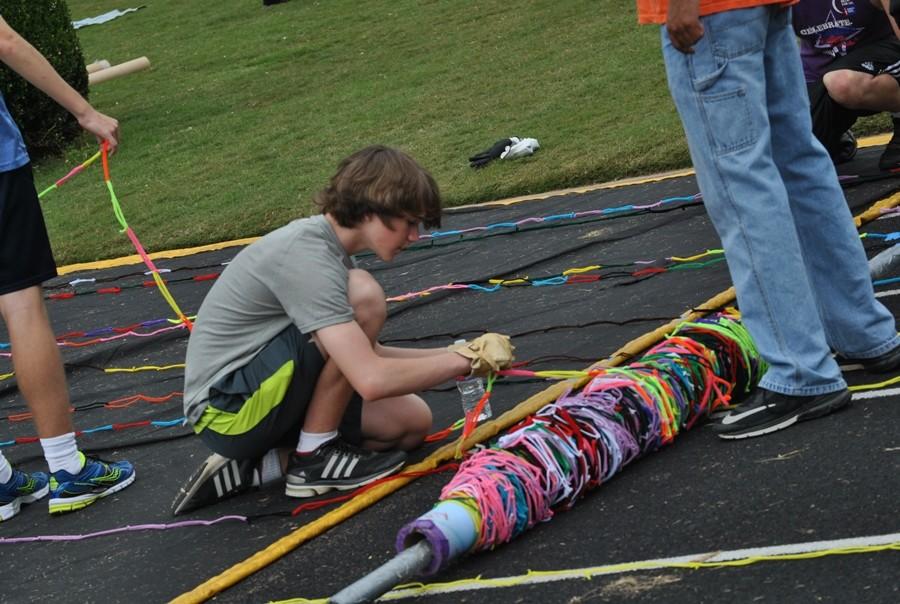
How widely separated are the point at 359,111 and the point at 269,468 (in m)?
7.88

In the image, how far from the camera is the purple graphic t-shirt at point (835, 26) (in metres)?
5.43

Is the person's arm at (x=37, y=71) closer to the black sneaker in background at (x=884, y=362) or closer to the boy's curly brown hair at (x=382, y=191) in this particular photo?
the boy's curly brown hair at (x=382, y=191)


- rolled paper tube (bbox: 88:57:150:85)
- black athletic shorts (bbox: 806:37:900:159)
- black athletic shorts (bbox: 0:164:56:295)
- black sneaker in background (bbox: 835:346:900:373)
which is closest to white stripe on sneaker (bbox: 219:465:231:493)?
black athletic shorts (bbox: 0:164:56:295)

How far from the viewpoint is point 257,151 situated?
10.7 metres

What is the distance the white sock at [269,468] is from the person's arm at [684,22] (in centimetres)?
159

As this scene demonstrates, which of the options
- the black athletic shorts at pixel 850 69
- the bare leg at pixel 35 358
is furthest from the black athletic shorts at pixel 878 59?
the bare leg at pixel 35 358

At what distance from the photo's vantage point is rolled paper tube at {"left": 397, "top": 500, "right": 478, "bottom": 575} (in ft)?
9.00

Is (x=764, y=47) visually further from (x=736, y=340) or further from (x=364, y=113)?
(x=364, y=113)

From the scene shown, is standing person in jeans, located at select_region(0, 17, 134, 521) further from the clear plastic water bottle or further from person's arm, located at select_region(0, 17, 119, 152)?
the clear plastic water bottle

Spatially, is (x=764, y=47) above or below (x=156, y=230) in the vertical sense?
above

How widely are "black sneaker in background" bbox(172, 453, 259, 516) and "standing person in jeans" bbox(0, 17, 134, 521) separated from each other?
0.39 metres

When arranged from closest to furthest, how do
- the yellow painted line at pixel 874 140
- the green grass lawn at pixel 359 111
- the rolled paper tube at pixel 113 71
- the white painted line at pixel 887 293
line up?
the white painted line at pixel 887 293
the yellow painted line at pixel 874 140
the green grass lawn at pixel 359 111
the rolled paper tube at pixel 113 71

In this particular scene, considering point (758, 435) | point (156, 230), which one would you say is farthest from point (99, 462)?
point (156, 230)

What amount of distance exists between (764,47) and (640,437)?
3.25ft
